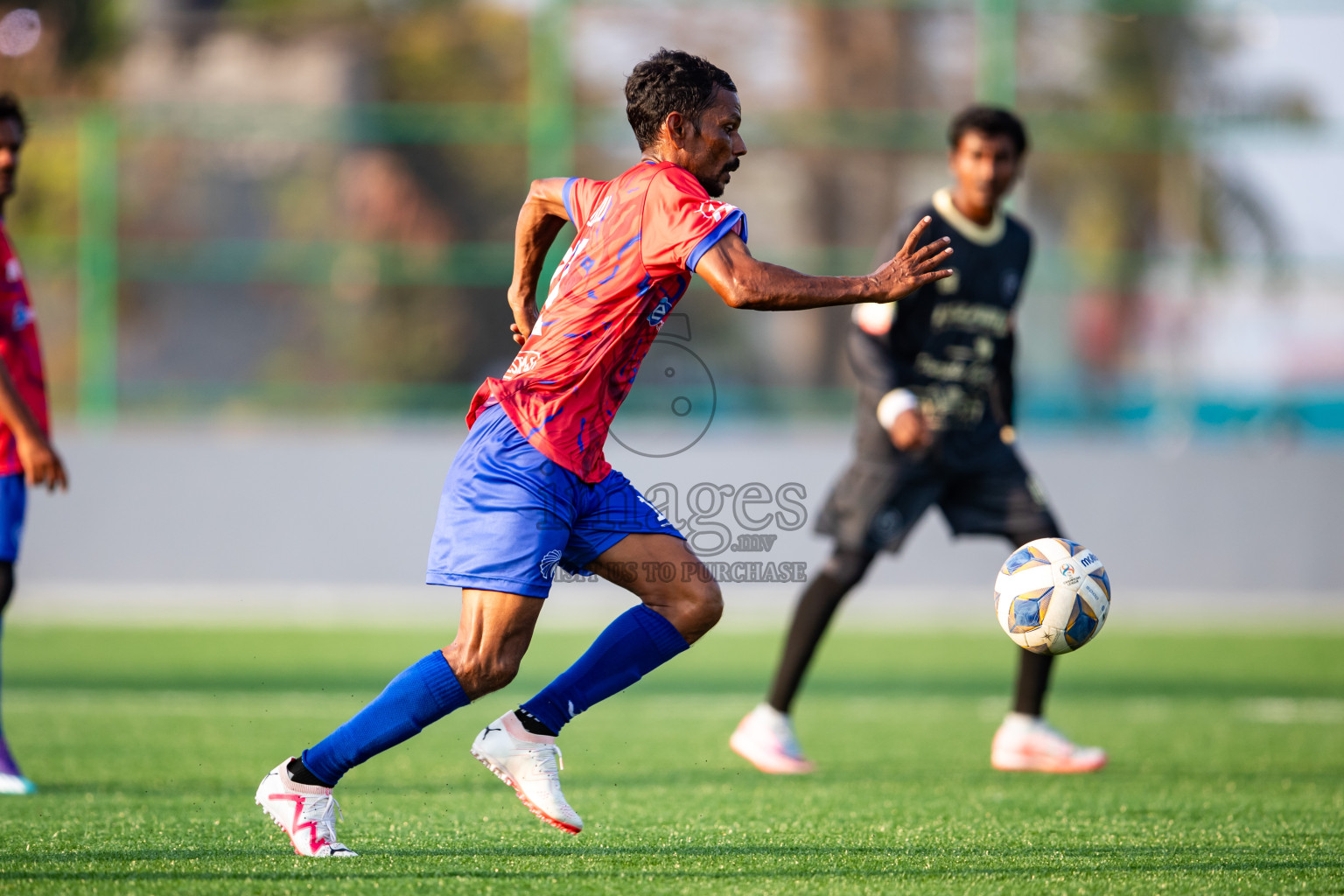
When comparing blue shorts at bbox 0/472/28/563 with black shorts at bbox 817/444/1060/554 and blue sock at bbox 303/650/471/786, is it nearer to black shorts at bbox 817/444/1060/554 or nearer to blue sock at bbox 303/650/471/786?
blue sock at bbox 303/650/471/786

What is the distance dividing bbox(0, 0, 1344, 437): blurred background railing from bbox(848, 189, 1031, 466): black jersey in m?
6.89

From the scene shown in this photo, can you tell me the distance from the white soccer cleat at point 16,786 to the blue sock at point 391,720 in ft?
5.60

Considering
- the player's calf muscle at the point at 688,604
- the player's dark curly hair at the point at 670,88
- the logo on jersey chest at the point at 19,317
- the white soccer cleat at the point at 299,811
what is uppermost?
the player's dark curly hair at the point at 670,88

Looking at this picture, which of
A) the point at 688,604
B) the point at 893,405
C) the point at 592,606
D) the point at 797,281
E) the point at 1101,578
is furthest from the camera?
the point at 592,606

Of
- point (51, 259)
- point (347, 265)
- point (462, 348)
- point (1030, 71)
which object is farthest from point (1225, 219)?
point (51, 259)

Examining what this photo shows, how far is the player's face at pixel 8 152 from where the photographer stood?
17.1 ft

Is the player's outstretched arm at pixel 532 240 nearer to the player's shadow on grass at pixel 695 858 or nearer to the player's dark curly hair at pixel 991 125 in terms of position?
the player's shadow on grass at pixel 695 858

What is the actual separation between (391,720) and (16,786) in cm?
195

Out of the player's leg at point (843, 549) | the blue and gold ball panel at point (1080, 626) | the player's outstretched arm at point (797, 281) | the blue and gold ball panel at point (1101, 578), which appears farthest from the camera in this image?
the player's leg at point (843, 549)

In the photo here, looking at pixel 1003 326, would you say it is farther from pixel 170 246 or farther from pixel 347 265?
pixel 170 246

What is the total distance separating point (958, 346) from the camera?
5.93 m

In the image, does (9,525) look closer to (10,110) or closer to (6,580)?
(6,580)

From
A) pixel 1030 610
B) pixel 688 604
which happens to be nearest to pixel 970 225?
pixel 1030 610

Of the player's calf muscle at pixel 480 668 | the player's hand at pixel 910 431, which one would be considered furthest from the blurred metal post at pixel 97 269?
the player's calf muscle at pixel 480 668
